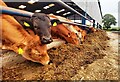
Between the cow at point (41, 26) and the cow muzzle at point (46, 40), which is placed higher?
the cow at point (41, 26)

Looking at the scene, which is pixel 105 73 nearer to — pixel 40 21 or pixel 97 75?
pixel 97 75

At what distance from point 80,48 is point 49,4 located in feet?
18.0

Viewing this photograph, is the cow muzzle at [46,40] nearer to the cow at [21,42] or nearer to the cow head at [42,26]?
the cow head at [42,26]

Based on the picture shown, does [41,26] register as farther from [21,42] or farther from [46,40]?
[21,42]

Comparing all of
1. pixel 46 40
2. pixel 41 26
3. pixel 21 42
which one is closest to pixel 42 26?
pixel 41 26

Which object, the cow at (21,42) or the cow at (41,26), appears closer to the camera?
the cow at (21,42)

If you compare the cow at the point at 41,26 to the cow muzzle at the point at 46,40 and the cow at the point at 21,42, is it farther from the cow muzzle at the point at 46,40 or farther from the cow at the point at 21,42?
the cow at the point at 21,42

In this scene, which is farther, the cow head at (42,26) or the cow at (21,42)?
the cow head at (42,26)

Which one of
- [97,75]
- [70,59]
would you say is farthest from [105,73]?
[70,59]

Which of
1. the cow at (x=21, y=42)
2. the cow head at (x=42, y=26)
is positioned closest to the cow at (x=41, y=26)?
the cow head at (x=42, y=26)

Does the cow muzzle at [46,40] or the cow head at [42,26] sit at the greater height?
the cow head at [42,26]

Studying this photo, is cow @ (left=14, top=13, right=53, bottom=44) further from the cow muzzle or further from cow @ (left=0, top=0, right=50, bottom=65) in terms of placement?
cow @ (left=0, top=0, right=50, bottom=65)

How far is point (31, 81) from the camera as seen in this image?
3023mm

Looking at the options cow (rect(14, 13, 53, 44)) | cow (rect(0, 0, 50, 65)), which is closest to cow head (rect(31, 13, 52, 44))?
cow (rect(14, 13, 53, 44))
